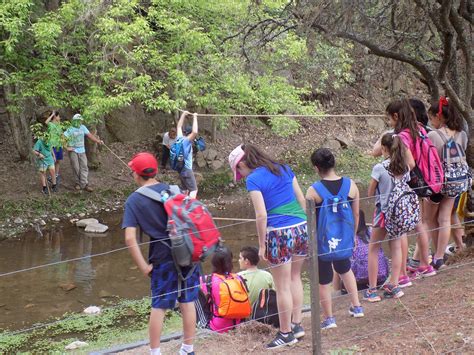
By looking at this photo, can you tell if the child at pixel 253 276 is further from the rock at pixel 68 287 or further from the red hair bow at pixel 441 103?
the rock at pixel 68 287

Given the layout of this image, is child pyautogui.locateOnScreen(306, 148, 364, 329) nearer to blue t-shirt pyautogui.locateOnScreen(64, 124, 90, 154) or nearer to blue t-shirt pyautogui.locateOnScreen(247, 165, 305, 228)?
blue t-shirt pyautogui.locateOnScreen(247, 165, 305, 228)

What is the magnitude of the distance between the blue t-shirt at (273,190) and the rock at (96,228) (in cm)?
828

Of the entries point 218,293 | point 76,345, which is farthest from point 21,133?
point 218,293

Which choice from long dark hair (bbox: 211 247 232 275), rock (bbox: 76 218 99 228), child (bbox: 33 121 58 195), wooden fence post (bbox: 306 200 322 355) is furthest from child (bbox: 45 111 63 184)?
wooden fence post (bbox: 306 200 322 355)

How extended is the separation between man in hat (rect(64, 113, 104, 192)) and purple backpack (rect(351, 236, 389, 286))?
864 cm

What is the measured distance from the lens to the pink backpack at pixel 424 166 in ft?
17.9

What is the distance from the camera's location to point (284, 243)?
449 cm

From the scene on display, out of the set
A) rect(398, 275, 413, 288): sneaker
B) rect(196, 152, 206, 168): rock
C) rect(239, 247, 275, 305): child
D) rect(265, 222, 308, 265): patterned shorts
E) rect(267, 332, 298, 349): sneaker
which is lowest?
rect(267, 332, 298, 349): sneaker

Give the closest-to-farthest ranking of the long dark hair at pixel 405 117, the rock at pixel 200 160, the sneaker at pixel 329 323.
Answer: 1. the sneaker at pixel 329 323
2. the long dark hair at pixel 405 117
3. the rock at pixel 200 160

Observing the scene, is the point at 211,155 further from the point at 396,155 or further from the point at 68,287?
the point at 396,155

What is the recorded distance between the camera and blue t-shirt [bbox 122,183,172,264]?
13.5 feet

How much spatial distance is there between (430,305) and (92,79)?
10129 mm

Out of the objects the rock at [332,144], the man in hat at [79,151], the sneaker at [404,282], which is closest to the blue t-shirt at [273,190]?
the sneaker at [404,282]

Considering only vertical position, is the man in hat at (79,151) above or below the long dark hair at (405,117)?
below
